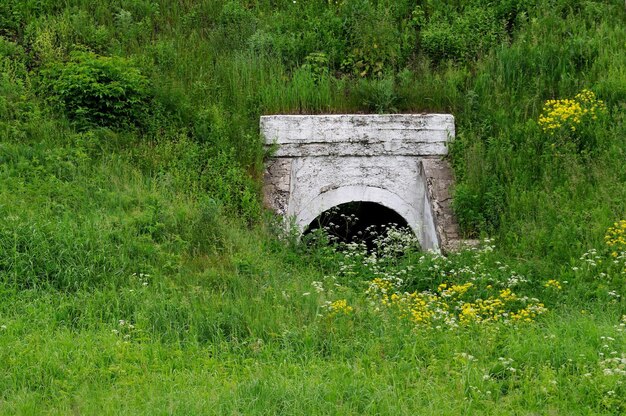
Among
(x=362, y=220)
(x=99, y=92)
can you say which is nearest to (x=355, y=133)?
(x=362, y=220)

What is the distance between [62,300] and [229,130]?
3662 millimetres

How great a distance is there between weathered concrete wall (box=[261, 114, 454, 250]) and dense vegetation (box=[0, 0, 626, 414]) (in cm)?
36

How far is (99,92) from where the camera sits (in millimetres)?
9695

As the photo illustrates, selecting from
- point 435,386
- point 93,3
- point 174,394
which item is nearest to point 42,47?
point 93,3

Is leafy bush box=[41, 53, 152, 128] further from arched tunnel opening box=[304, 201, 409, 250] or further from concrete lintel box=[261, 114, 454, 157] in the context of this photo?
arched tunnel opening box=[304, 201, 409, 250]

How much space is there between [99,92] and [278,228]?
9.08 ft

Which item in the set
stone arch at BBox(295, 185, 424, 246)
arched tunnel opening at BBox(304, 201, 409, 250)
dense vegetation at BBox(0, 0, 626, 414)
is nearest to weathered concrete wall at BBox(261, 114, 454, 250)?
stone arch at BBox(295, 185, 424, 246)

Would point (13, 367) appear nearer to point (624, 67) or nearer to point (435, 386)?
point (435, 386)

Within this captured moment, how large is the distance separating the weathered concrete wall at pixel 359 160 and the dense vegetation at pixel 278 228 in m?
0.36

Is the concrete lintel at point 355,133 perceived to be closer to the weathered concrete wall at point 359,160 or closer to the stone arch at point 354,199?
the weathered concrete wall at point 359,160

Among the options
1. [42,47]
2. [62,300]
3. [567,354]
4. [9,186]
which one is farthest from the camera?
[42,47]

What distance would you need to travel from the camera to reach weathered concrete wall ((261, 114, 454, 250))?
10266 millimetres

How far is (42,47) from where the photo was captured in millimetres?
10797

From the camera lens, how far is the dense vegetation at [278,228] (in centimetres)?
584
